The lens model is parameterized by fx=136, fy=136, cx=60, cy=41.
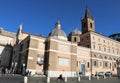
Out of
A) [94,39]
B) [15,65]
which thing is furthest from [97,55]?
[15,65]

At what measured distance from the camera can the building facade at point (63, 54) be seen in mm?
35719

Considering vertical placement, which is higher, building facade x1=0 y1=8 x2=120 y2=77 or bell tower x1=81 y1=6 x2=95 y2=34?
bell tower x1=81 y1=6 x2=95 y2=34

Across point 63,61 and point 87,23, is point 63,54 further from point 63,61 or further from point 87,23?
point 87,23

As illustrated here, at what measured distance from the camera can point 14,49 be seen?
48188mm

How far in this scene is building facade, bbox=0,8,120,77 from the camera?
3572 centimetres

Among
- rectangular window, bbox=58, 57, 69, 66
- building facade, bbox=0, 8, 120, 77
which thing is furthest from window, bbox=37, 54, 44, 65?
rectangular window, bbox=58, 57, 69, 66

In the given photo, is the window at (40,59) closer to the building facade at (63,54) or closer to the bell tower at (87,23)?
the building facade at (63,54)

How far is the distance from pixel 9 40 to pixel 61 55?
24.4 meters

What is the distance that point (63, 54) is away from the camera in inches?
1533

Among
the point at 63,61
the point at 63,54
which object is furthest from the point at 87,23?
the point at 63,61

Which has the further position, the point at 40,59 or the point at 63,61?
the point at 63,61

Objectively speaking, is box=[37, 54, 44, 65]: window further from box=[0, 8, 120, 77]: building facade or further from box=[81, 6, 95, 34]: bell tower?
box=[81, 6, 95, 34]: bell tower

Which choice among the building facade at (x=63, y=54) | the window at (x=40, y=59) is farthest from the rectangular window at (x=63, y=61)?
the window at (x=40, y=59)

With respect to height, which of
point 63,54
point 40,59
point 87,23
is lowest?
point 40,59
